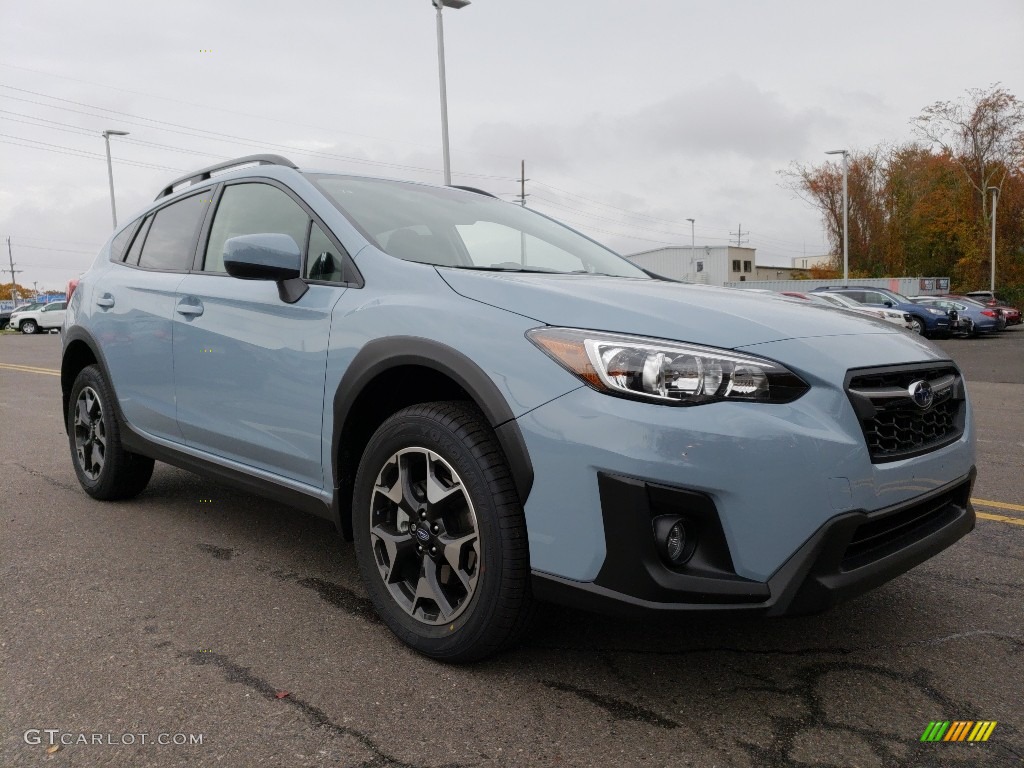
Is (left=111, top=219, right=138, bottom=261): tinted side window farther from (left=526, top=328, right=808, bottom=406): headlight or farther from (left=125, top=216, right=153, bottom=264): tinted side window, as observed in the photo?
(left=526, top=328, right=808, bottom=406): headlight

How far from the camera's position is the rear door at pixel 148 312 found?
154 inches

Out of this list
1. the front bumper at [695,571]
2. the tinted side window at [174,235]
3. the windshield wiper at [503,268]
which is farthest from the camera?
the tinted side window at [174,235]

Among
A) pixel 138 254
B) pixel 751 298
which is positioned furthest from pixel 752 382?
pixel 138 254

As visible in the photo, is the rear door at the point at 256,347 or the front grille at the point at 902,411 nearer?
the front grille at the point at 902,411

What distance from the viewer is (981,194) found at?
51312 mm

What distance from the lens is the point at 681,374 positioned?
216cm

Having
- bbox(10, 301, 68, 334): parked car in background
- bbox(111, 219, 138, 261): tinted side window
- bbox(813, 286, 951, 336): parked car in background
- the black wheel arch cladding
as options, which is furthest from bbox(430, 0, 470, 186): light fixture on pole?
bbox(10, 301, 68, 334): parked car in background

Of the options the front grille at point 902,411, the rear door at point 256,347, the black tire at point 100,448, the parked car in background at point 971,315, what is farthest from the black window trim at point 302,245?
the parked car in background at point 971,315

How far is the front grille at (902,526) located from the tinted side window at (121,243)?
403 cm

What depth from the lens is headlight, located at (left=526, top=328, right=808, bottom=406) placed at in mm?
2145

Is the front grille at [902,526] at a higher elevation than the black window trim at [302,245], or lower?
lower

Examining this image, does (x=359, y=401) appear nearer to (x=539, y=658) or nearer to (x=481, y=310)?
(x=481, y=310)

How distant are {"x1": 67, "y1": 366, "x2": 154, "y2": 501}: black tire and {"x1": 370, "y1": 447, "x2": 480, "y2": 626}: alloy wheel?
7.50 ft

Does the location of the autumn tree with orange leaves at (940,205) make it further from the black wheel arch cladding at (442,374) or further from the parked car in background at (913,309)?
the black wheel arch cladding at (442,374)
